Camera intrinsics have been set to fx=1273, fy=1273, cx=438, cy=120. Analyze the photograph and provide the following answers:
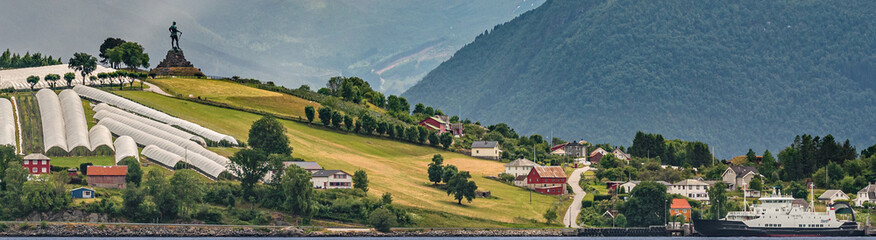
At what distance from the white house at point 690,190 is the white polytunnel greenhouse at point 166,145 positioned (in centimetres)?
6266

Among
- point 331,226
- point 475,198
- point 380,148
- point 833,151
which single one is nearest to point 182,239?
point 331,226

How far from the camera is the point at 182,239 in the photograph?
123 m

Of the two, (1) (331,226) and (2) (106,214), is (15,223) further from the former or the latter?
(1) (331,226)

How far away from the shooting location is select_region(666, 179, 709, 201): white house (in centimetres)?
17312

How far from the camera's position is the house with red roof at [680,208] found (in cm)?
15275

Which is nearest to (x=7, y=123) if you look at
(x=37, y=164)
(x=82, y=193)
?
(x=37, y=164)

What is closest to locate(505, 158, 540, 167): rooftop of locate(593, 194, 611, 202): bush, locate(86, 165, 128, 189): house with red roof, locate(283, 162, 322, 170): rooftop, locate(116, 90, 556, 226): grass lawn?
locate(116, 90, 556, 226): grass lawn

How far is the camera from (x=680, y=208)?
154 m

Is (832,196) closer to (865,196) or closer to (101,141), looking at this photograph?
(865,196)

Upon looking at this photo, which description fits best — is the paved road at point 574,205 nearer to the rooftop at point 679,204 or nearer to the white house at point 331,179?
the rooftop at point 679,204

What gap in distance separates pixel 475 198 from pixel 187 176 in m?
41.5

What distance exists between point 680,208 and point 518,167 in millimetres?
38074

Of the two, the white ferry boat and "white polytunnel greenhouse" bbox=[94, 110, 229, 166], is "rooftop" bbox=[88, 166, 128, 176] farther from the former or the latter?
the white ferry boat

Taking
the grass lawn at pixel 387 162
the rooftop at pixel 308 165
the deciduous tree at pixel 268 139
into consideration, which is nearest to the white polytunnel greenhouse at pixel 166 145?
the deciduous tree at pixel 268 139
